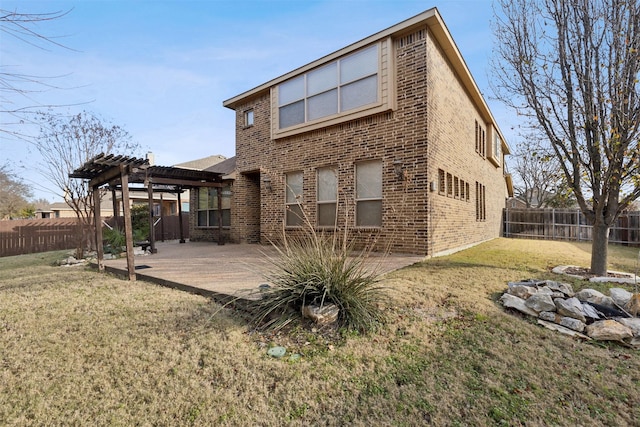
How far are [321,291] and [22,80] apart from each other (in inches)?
141

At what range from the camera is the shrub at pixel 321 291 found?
3186 mm

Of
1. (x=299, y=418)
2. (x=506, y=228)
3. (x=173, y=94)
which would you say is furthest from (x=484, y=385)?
(x=506, y=228)

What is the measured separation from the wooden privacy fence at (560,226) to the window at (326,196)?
1169cm

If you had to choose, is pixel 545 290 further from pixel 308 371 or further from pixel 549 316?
pixel 308 371

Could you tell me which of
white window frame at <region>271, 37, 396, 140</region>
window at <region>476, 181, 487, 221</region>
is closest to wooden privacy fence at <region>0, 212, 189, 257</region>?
white window frame at <region>271, 37, 396, 140</region>

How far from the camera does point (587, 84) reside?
16.6 feet

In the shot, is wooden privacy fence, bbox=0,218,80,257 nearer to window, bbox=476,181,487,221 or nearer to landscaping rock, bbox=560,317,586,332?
landscaping rock, bbox=560,317,586,332

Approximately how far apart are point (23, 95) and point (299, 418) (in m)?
3.78

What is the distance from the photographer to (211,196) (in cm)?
1241

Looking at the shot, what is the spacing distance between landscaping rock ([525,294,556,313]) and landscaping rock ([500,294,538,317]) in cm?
4

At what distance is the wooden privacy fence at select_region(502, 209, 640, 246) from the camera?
12.3 meters

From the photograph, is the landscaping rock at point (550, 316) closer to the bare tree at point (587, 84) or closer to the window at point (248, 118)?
the bare tree at point (587, 84)

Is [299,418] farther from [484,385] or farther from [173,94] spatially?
[173,94]

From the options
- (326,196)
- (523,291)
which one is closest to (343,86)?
(326,196)
